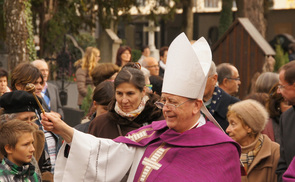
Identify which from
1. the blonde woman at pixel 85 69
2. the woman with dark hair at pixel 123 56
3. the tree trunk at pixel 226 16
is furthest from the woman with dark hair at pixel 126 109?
the tree trunk at pixel 226 16

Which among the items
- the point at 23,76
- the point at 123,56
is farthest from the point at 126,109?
the point at 123,56

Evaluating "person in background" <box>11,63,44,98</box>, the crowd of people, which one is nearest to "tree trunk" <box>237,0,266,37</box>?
the crowd of people

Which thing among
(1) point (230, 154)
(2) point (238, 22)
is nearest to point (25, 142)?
(1) point (230, 154)

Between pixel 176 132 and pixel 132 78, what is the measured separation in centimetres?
123

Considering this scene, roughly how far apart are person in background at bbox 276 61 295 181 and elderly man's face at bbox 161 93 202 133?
4.33 ft

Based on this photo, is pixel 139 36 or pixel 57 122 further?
pixel 139 36

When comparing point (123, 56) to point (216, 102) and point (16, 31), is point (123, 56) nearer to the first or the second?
point (16, 31)

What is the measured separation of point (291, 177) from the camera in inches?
177

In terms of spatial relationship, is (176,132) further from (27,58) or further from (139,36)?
(139,36)

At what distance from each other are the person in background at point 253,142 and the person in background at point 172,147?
138cm

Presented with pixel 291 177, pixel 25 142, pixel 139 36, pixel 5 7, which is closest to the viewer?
pixel 291 177

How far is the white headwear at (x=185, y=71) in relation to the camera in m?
4.34

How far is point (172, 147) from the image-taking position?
4332 mm

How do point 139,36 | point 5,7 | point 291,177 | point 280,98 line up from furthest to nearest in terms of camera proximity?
1. point 139,36
2. point 5,7
3. point 280,98
4. point 291,177
